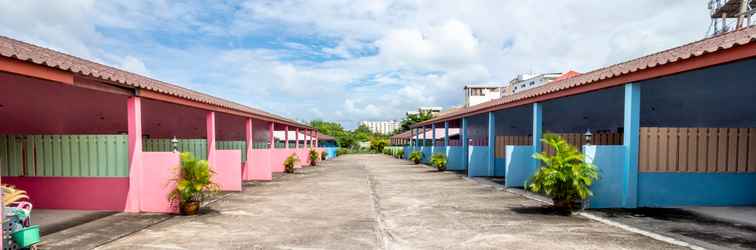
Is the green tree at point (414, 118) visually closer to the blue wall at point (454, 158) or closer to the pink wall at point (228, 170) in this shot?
the blue wall at point (454, 158)

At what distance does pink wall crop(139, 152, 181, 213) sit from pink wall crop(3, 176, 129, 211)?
1.24 feet

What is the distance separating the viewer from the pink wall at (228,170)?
1237cm

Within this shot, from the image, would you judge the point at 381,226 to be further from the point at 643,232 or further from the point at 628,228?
the point at 643,232

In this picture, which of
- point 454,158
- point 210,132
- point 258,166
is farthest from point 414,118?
point 210,132

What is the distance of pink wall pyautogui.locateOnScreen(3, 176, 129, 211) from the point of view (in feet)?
28.0

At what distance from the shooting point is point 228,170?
40.9 ft

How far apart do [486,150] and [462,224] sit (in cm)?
987

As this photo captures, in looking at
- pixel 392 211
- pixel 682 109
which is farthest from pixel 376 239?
pixel 682 109

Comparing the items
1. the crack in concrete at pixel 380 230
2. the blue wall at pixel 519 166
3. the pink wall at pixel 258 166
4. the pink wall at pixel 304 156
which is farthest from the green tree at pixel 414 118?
the crack in concrete at pixel 380 230

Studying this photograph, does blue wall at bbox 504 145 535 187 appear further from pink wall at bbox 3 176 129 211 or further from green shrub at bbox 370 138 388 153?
green shrub at bbox 370 138 388 153

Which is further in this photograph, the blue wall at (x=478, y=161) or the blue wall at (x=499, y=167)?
the blue wall at (x=478, y=161)

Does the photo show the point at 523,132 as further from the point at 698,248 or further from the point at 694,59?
the point at 698,248

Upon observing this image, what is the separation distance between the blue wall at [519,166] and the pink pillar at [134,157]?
10.0 metres

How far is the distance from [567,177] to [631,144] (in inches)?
65.9
